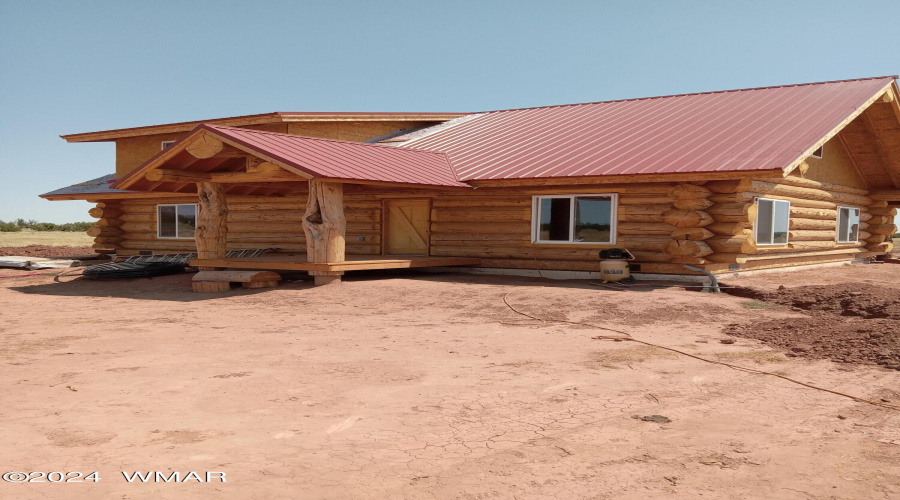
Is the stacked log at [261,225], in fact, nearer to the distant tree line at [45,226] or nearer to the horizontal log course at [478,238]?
the horizontal log course at [478,238]

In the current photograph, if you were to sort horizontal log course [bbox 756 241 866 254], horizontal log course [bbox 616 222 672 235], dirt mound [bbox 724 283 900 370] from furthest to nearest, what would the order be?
horizontal log course [bbox 756 241 866 254] → horizontal log course [bbox 616 222 672 235] → dirt mound [bbox 724 283 900 370]

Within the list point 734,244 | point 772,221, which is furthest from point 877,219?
point 734,244

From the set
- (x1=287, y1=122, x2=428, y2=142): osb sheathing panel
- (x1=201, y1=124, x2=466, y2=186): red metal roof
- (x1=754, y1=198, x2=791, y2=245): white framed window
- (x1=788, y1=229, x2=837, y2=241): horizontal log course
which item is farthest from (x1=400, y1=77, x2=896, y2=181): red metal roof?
(x1=788, y1=229, x2=837, y2=241): horizontal log course

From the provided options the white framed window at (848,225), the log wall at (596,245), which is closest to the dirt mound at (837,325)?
the log wall at (596,245)

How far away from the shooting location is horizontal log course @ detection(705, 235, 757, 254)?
45.8 ft

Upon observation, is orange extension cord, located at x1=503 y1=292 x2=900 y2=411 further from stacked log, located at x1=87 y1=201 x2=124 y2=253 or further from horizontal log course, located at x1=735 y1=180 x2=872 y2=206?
stacked log, located at x1=87 y1=201 x2=124 y2=253

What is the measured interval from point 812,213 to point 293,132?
45.6ft

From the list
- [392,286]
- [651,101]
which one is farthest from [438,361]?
[651,101]

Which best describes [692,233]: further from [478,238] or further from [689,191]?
[478,238]

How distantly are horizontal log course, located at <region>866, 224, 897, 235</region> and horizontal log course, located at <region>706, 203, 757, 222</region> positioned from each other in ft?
35.1

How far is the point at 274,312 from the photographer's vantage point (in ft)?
37.2

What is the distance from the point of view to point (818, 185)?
18250 millimetres

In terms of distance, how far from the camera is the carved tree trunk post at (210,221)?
15016mm

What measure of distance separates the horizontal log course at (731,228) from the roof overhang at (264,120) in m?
11.3
